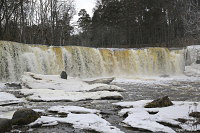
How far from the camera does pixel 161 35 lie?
45094 millimetres

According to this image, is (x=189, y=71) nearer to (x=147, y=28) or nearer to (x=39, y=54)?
(x=39, y=54)

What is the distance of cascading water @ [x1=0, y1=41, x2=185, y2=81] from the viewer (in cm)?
1677

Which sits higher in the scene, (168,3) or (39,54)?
(168,3)

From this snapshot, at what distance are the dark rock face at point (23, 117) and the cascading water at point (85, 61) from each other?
38.6ft

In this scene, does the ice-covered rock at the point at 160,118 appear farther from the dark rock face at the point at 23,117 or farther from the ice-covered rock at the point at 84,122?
the dark rock face at the point at 23,117

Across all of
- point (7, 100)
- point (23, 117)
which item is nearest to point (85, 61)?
point (7, 100)

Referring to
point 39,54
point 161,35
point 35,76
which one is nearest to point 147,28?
point 161,35

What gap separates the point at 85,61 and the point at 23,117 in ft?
53.3

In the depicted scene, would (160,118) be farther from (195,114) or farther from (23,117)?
(23,117)

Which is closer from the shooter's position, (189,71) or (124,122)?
(124,122)

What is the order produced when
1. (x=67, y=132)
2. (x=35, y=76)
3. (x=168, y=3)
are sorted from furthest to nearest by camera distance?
(x=168, y=3)
(x=35, y=76)
(x=67, y=132)

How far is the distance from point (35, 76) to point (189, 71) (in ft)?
60.0

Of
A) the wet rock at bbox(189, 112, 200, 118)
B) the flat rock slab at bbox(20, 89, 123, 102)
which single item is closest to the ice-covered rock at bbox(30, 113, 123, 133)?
the wet rock at bbox(189, 112, 200, 118)

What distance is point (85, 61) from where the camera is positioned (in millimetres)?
21422
